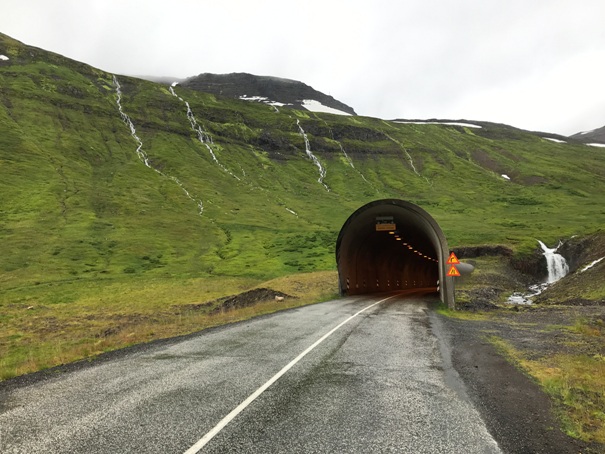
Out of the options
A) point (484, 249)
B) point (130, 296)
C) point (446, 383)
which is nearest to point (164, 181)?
point (130, 296)

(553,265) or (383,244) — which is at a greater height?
(383,244)

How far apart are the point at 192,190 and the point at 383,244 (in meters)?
66.4

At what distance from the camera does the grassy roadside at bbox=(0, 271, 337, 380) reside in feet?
45.4

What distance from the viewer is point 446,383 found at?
8109mm

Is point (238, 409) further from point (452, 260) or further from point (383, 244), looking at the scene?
point (383, 244)

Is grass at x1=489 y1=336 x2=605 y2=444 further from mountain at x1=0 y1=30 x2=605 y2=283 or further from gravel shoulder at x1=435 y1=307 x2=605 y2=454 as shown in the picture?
mountain at x1=0 y1=30 x2=605 y2=283

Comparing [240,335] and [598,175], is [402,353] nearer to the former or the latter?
[240,335]

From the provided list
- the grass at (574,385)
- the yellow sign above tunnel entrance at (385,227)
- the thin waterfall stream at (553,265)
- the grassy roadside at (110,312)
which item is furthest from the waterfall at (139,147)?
the grass at (574,385)

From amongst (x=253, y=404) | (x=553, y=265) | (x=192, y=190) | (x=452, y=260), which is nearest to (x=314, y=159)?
(x=192, y=190)

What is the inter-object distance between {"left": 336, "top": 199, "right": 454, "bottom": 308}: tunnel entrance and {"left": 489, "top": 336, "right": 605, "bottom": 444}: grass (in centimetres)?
1303

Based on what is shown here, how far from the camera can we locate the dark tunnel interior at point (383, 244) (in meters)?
28.2

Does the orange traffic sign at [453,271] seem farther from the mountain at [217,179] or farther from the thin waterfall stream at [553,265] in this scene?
the mountain at [217,179]

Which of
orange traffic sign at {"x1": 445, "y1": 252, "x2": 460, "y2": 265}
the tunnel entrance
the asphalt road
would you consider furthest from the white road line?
the tunnel entrance

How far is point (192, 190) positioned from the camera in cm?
9775
